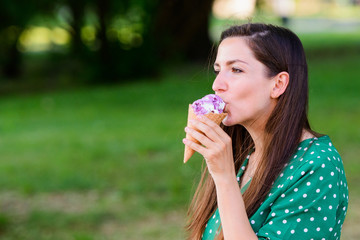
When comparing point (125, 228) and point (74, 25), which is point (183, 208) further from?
point (74, 25)

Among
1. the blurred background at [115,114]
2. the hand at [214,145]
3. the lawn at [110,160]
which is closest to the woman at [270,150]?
the hand at [214,145]

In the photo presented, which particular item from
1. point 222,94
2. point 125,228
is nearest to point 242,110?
point 222,94

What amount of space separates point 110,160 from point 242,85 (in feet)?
20.2

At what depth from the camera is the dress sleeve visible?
6.17ft

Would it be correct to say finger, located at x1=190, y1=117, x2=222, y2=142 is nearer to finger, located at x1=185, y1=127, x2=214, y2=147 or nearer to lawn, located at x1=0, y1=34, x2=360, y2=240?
finger, located at x1=185, y1=127, x2=214, y2=147

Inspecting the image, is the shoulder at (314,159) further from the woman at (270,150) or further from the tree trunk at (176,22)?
the tree trunk at (176,22)

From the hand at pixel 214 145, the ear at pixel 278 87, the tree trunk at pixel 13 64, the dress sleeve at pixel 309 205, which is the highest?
the tree trunk at pixel 13 64

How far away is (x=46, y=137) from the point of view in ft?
31.5

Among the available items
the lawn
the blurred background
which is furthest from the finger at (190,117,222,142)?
the lawn

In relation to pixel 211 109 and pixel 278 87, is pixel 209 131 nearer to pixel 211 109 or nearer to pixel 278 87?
pixel 211 109

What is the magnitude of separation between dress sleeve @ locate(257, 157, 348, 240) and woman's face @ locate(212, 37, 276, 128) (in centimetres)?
27

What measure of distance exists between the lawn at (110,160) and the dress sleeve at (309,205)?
89 cm

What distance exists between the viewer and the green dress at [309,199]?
1.88 meters

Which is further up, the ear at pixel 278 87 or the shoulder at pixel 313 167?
the ear at pixel 278 87
